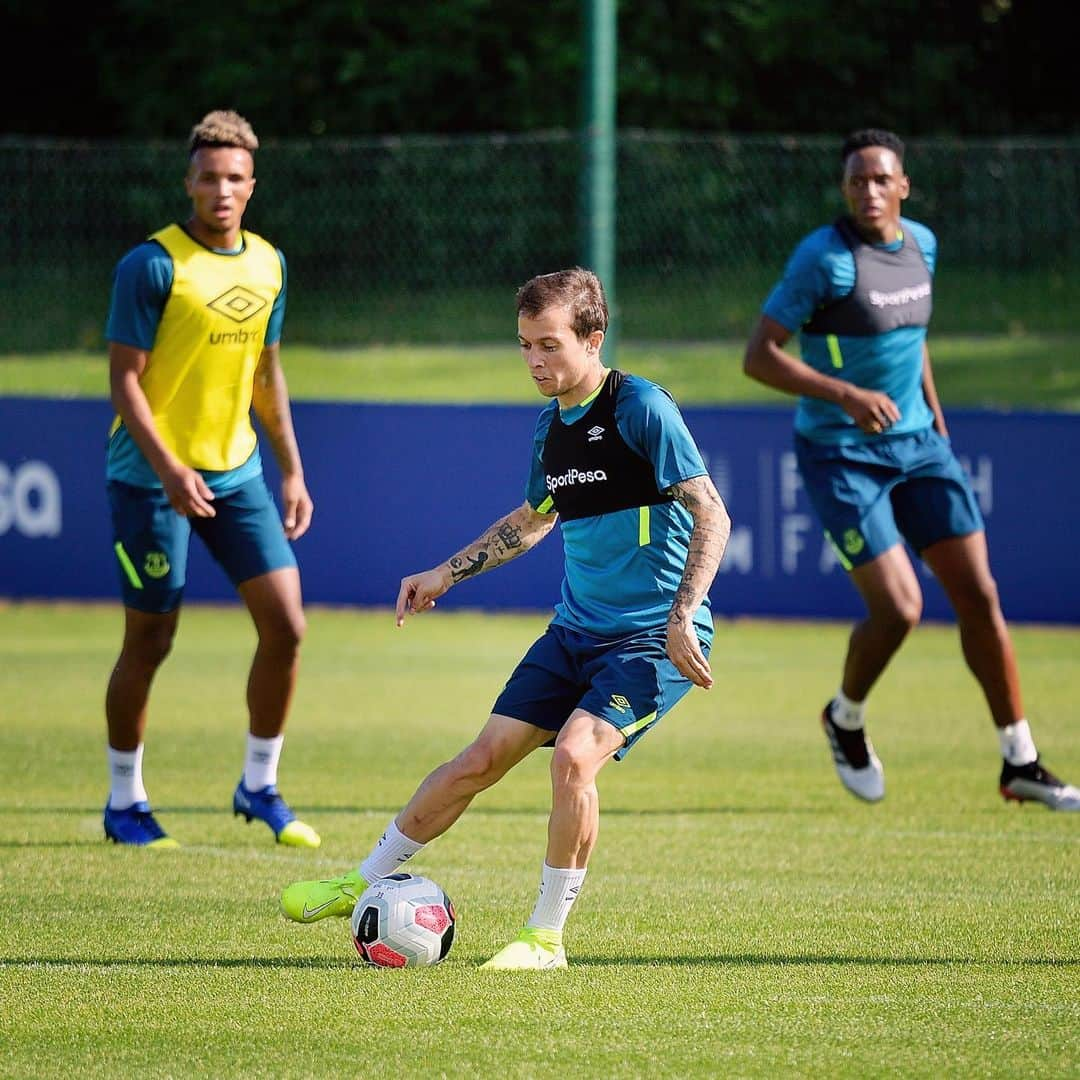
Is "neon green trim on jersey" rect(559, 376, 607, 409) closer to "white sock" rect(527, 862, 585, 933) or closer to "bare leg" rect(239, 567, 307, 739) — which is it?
"white sock" rect(527, 862, 585, 933)

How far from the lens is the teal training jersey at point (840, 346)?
27.8 ft

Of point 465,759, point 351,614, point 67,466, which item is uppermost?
point 465,759

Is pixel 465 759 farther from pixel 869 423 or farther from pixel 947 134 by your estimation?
pixel 947 134

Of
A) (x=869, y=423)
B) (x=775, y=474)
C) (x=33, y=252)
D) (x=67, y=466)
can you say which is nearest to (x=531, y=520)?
(x=869, y=423)

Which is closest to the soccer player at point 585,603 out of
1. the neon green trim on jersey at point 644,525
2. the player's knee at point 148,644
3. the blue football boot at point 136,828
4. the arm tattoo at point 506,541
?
the neon green trim on jersey at point 644,525

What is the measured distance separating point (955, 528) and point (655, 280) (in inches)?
349

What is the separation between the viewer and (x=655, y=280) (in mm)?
16984

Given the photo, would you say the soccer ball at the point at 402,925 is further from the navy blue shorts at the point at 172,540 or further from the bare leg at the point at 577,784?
the navy blue shorts at the point at 172,540

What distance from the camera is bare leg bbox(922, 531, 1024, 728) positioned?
840 centimetres

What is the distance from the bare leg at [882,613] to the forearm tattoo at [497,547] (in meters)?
2.64

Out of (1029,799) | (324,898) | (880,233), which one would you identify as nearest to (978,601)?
(1029,799)

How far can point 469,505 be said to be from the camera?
50.0 feet

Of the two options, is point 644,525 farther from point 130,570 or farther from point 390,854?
point 130,570

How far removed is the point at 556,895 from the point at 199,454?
2719 mm
